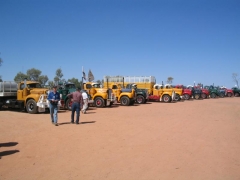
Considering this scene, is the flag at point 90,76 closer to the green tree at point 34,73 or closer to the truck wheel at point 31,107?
the truck wheel at point 31,107

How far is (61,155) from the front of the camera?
17.4 feet

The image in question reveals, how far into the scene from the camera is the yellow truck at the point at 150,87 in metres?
23.5

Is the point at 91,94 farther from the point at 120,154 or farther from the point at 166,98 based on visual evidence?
the point at 120,154

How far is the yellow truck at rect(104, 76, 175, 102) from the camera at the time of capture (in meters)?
23.5

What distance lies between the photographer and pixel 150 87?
25938 mm

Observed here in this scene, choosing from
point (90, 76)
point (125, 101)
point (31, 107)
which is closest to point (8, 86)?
point (31, 107)

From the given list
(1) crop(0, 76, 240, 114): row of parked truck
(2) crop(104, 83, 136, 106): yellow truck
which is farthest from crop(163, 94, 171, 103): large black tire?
(2) crop(104, 83, 136, 106): yellow truck

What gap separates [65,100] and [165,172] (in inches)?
473

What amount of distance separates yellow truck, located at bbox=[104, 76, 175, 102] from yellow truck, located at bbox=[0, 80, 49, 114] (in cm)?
1032

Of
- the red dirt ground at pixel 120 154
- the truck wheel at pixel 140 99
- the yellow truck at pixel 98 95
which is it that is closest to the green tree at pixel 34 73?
the truck wheel at pixel 140 99

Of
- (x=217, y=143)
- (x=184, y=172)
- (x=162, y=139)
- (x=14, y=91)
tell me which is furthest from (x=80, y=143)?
(x=14, y=91)

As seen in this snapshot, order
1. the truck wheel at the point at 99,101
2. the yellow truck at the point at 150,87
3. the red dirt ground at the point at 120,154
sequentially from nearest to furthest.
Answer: the red dirt ground at the point at 120,154 → the truck wheel at the point at 99,101 → the yellow truck at the point at 150,87

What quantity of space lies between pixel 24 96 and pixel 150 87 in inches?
614

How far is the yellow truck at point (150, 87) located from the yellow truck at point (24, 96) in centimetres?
1032
